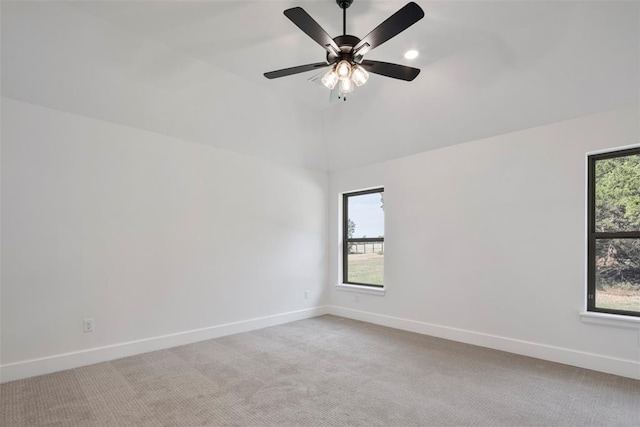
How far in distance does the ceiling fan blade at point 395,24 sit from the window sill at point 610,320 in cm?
314

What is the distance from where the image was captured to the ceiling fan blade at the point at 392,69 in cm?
254

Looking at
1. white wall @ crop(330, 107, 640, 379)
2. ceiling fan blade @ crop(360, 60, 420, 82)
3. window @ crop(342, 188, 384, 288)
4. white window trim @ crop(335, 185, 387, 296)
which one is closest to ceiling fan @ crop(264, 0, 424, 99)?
ceiling fan blade @ crop(360, 60, 420, 82)

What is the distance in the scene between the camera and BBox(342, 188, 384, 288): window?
5262 mm

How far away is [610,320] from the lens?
312 centimetres

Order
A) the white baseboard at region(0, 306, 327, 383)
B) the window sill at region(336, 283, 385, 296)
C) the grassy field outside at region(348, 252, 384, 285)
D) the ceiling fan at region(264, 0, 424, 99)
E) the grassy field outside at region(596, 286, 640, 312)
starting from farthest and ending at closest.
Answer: the grassy field outside at region(348, 252, 384, 285) < the window sill at region(336, 283, 385, 296) < the grassy field outside at region(596, 286, 640, 312) < the white baseboard at region(0, 306, 327, 383) < the ceiling fan at region(264, 0, 424, 99)

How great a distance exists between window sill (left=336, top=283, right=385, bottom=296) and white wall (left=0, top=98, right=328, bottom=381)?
0.82m

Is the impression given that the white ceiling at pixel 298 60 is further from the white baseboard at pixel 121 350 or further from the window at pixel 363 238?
the white baseboard at pixel 121 350

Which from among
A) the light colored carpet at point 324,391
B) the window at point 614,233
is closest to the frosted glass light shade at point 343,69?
the light colored carpet at point 324,391

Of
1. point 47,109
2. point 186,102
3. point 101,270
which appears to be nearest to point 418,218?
point 186,102

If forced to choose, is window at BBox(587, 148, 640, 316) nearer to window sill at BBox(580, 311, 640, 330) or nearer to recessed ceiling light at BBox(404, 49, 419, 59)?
window sill at BBox(580, 311, 640, 330)

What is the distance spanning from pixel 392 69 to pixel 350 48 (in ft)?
1.29

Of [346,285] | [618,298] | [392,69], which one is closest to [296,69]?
[392,69]

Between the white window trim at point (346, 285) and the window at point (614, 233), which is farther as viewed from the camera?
the white window trim at point (346, 285)

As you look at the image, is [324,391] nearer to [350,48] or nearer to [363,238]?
[350,48]
